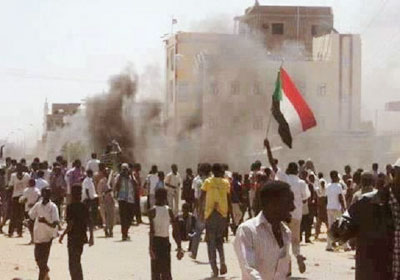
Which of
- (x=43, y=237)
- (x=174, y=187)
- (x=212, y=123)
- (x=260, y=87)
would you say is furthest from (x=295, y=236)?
(x=260, y=87)

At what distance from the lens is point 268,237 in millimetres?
6242

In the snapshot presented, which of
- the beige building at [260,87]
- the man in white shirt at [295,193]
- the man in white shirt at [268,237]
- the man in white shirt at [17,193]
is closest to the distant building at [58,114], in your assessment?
the beige building at [260,87]

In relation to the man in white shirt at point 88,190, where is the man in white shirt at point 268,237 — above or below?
above

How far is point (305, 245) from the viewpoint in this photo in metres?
20.8

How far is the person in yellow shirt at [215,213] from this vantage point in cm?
1453

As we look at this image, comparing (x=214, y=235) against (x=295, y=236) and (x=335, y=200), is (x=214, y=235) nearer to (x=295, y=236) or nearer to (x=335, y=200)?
(x=295, y=236)

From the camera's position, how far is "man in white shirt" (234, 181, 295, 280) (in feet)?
20.4

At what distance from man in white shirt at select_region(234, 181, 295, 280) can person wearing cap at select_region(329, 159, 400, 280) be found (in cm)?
67

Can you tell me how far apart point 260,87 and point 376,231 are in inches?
2446

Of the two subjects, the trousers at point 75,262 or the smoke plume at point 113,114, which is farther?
the smoke plume at point 113,114

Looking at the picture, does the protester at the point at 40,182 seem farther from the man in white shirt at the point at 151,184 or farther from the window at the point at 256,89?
the window at the point at 256,89

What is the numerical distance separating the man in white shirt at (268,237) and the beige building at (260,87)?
54129mm

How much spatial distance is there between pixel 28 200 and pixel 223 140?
47450 mm

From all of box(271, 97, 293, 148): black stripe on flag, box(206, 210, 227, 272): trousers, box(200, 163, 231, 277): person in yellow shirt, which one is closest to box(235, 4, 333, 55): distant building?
box(271, 97, 293, 148): black stripe on flag
